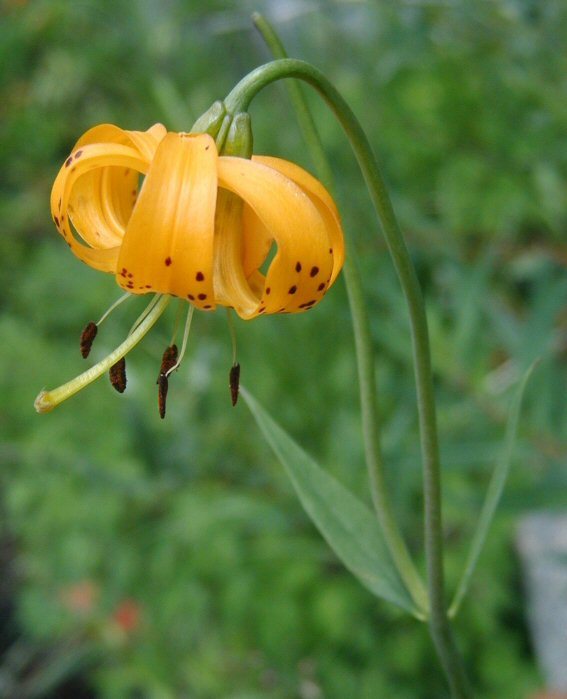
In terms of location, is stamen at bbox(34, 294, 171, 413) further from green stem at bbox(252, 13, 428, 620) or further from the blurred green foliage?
the blurred green foliage

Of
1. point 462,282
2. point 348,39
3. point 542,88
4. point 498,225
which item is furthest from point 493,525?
point 348,39

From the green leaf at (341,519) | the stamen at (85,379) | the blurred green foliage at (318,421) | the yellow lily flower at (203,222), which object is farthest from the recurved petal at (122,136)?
the blurred green foliage at (318,421)

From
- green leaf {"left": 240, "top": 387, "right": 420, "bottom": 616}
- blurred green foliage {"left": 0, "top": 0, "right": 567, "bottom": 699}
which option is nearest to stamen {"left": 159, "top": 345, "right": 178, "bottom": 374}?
green leaf {"left": 240, "top": 387, "right": 420, "bottom": 616}

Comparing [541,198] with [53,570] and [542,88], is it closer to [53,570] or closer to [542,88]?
[542,88]

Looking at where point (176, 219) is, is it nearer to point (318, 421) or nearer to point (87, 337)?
point (87, 337)

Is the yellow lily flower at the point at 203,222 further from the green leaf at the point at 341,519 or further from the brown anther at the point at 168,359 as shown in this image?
the green leaf at the point at 341,519

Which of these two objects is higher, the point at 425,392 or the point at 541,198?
the point at 425,392

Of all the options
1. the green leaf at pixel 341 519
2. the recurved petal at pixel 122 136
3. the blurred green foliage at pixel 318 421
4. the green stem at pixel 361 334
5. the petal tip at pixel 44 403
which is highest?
the recurved petal at pixel 122 136
